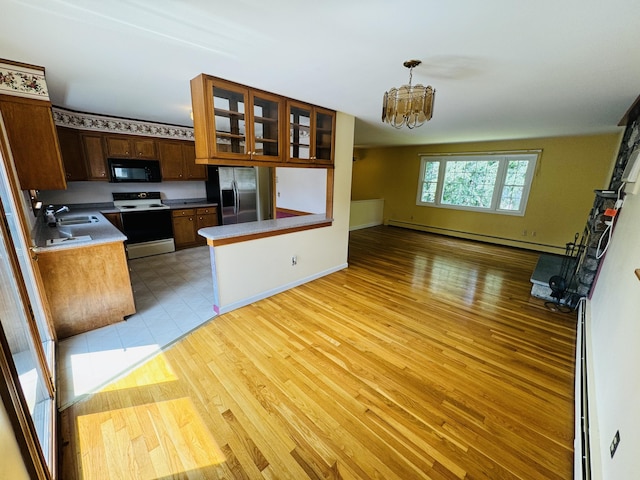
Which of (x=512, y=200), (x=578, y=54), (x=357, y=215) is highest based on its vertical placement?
(x=578, y=54)

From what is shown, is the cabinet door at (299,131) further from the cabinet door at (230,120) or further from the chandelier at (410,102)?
the chandelier at (410,102)

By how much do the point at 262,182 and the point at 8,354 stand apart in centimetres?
493

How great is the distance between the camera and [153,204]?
4820 mm

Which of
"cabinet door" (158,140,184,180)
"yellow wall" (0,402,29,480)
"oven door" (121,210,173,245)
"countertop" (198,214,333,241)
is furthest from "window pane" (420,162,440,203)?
"yellow wall" (0,402,29,480)

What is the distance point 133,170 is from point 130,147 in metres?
0.38

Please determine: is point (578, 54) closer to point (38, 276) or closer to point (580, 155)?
point (38, 276)

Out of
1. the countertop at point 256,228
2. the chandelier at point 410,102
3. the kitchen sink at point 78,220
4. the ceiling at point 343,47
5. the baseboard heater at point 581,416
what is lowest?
the baseboard heater at point 581,416

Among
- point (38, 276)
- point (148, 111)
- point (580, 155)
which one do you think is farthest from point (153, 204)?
point (580, 155)

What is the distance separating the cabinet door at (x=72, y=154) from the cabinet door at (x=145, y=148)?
0.70 m

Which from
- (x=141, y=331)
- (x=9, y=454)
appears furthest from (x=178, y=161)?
(x=9, y=454)

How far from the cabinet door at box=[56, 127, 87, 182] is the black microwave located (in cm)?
35

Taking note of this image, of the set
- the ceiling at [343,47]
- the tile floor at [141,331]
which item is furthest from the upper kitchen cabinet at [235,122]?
the tile floor at [141,331]

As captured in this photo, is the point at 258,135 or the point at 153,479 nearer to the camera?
the point at 153,479

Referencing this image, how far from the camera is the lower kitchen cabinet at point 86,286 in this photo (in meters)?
2.25
